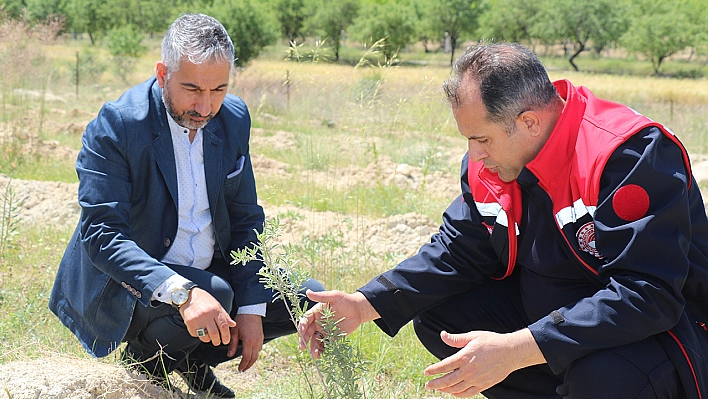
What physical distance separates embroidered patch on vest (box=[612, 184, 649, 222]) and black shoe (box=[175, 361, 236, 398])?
A: 1700mm

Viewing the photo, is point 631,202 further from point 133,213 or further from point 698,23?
point 698,23

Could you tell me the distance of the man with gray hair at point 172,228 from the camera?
2.47m

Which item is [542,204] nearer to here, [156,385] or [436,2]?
[156,385]

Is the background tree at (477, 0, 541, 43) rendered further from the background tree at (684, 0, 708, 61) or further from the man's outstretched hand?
the man's outstretched hand

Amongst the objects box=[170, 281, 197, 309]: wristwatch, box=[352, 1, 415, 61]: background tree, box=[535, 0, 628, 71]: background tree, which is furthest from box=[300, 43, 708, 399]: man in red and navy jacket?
box=[535, 0, 628, 71]: background tree

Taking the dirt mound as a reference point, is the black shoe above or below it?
below

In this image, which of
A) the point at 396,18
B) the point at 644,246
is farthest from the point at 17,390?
the point at 396,18

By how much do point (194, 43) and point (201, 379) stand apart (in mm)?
1329

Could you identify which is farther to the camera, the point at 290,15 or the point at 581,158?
the point at 290,15

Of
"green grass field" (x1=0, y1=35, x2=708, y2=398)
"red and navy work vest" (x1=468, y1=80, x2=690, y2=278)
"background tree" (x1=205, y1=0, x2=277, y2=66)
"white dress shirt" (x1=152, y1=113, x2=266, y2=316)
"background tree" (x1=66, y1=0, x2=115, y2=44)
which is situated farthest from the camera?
"background tree" (x1=66, y1=0, x2=115, y2=44)

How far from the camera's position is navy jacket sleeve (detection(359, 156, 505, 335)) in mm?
2592

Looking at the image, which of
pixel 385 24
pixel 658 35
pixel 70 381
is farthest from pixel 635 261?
pixel 658 35

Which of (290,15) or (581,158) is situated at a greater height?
(581,158)

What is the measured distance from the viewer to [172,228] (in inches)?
107
